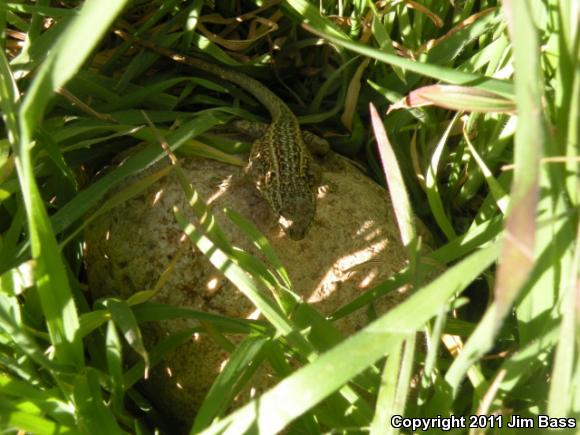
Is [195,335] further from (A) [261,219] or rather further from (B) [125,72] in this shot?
(B) [125,72]

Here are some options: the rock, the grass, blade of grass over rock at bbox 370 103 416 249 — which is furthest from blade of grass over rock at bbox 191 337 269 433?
blade of grass over rock at bbox 370 103 416 249

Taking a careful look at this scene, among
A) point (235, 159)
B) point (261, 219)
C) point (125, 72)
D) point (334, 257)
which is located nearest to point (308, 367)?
point (334, 257)

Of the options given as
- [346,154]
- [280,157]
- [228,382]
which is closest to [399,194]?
[228,382]

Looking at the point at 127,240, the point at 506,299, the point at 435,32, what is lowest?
the point at 127,240

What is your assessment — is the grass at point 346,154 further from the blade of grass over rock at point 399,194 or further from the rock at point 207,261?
the rock at point 207,261

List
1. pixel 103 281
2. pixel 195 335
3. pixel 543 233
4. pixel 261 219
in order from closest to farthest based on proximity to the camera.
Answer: pixel 543 233 → pixel 195 335 → pixel 103 281 → pixel 261 219

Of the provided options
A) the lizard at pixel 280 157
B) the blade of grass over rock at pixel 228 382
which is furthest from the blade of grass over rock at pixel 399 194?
the lizard at pixel 280 157
